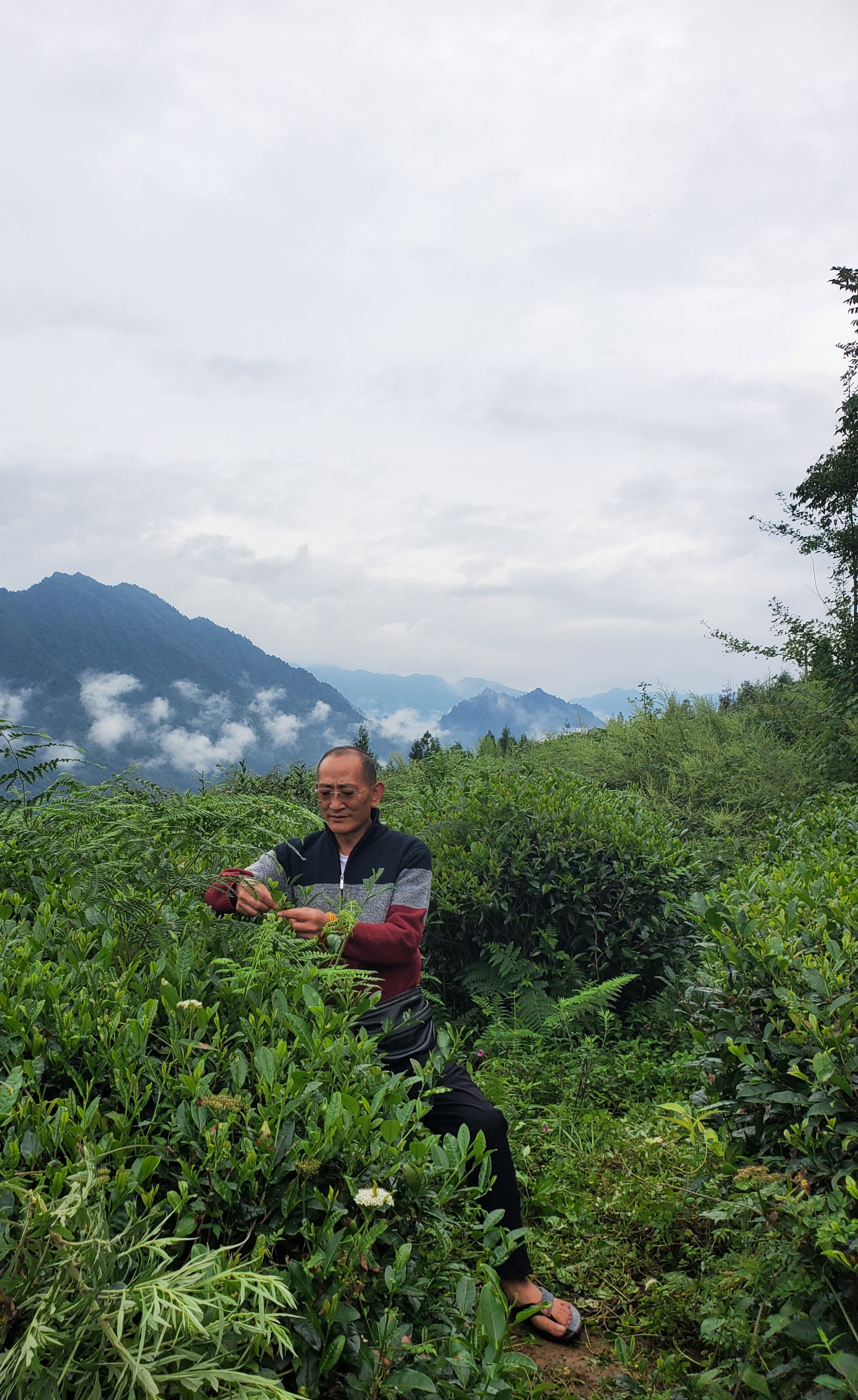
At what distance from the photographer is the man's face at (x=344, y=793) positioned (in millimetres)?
3439

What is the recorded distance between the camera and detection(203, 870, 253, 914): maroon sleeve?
2715 millimetres

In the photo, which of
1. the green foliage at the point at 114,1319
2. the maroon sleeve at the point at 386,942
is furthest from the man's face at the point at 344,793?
the green foliage at the point at 114,1319

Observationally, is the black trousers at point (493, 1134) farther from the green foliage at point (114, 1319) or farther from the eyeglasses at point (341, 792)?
the green foliage at point (114, 1319)

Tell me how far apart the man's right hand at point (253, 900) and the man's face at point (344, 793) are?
2.15ft

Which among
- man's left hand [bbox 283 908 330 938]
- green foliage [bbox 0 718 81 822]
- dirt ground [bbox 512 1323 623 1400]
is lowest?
dirt ground [bbox 512 1323 623 1400]

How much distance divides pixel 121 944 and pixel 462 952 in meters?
3.91

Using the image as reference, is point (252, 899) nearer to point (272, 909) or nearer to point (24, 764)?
point (272, 909)

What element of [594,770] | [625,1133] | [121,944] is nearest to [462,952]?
[625,1133]

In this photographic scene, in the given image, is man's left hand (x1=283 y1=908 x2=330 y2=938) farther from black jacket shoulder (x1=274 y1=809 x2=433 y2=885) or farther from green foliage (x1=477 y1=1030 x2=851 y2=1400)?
green foliage (x1=477 y1=1030 x2=851 y2=1400)

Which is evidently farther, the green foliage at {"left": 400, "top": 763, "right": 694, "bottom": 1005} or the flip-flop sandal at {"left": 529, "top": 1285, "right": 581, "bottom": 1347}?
the green foliage at {"left": 400, "top": 763, "right": 694, "bottom": 1005}

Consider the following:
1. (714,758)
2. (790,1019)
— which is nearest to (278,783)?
(714,758)

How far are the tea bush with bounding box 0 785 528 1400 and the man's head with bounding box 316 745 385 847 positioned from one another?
1.11m

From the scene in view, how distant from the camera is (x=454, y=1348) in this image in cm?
156

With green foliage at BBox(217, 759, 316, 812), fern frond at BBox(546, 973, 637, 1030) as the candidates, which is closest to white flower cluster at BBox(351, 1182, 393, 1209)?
fern frond at BBox(546, 973, 637, 1030)
